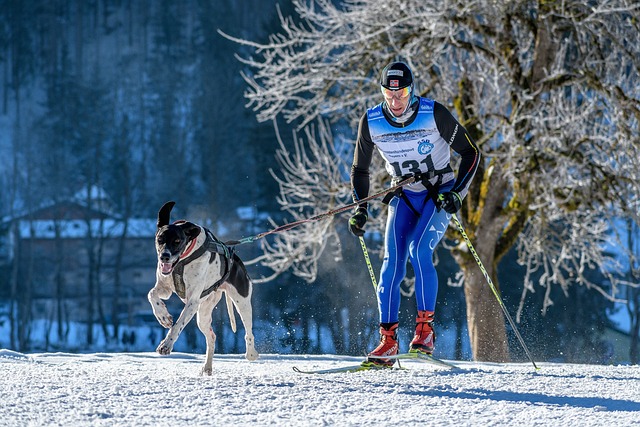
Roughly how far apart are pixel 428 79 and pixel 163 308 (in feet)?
29.3

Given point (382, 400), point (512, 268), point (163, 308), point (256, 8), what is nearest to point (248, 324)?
point (163, 308)

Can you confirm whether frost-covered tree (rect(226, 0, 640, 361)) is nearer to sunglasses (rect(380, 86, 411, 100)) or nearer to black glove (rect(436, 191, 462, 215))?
sunglasses (rect(380, 86, 411, 100))

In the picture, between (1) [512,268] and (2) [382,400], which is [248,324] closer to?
(2) [382,400]

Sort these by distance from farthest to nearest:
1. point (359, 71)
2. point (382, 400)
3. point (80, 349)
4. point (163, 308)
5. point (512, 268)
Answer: point (80, 349), point (512, 268), point (359, 71), point (163, 308), point (382, 400)

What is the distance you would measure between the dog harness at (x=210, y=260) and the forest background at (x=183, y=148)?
22.4 meters

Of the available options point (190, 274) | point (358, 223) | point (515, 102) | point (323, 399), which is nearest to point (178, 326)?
point (190, 274)

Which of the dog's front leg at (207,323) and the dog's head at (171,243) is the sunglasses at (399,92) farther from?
the dog's front leg at (207,323)

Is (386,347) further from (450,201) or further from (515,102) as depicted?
(515,102)

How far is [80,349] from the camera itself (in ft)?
157

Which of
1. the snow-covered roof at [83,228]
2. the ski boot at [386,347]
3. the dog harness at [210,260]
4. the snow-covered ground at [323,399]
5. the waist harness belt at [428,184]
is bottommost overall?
the snow-covered ground at [323,399]

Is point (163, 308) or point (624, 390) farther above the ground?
point (163, 308)

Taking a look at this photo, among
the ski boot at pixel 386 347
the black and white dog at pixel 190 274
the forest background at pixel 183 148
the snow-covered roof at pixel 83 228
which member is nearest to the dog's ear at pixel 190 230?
the black and white dog at pixel 190 274

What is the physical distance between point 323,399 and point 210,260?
5.42ft

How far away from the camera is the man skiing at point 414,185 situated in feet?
20.6
